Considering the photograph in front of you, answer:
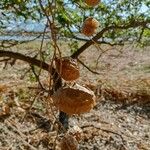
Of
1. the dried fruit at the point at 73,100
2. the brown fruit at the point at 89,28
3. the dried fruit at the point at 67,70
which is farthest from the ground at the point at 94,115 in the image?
the dried fruit at the point at 73,100

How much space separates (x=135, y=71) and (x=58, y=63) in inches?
352

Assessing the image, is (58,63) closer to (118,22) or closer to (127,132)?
(118,22)

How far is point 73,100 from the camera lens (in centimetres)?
167

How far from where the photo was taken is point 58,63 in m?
1.76

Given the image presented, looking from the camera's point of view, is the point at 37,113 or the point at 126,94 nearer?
the point at 37,113

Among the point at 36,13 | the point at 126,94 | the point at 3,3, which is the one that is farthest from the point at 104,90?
the point at 3,3

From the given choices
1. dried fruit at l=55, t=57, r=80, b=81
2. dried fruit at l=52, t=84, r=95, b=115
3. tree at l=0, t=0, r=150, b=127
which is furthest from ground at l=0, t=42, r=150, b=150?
dried fruit at l=52, t=84, r=95, b=115

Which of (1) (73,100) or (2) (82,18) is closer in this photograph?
(1) (73,100)

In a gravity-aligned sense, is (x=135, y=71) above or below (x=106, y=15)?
below

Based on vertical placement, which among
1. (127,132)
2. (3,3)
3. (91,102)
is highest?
(3,3)

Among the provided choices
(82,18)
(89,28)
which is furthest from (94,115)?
(89,28)

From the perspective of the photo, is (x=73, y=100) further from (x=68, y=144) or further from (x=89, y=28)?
(x=89, y=28)

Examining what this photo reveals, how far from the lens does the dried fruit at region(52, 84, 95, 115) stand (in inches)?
65.2

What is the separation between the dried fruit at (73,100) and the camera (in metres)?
1.66
